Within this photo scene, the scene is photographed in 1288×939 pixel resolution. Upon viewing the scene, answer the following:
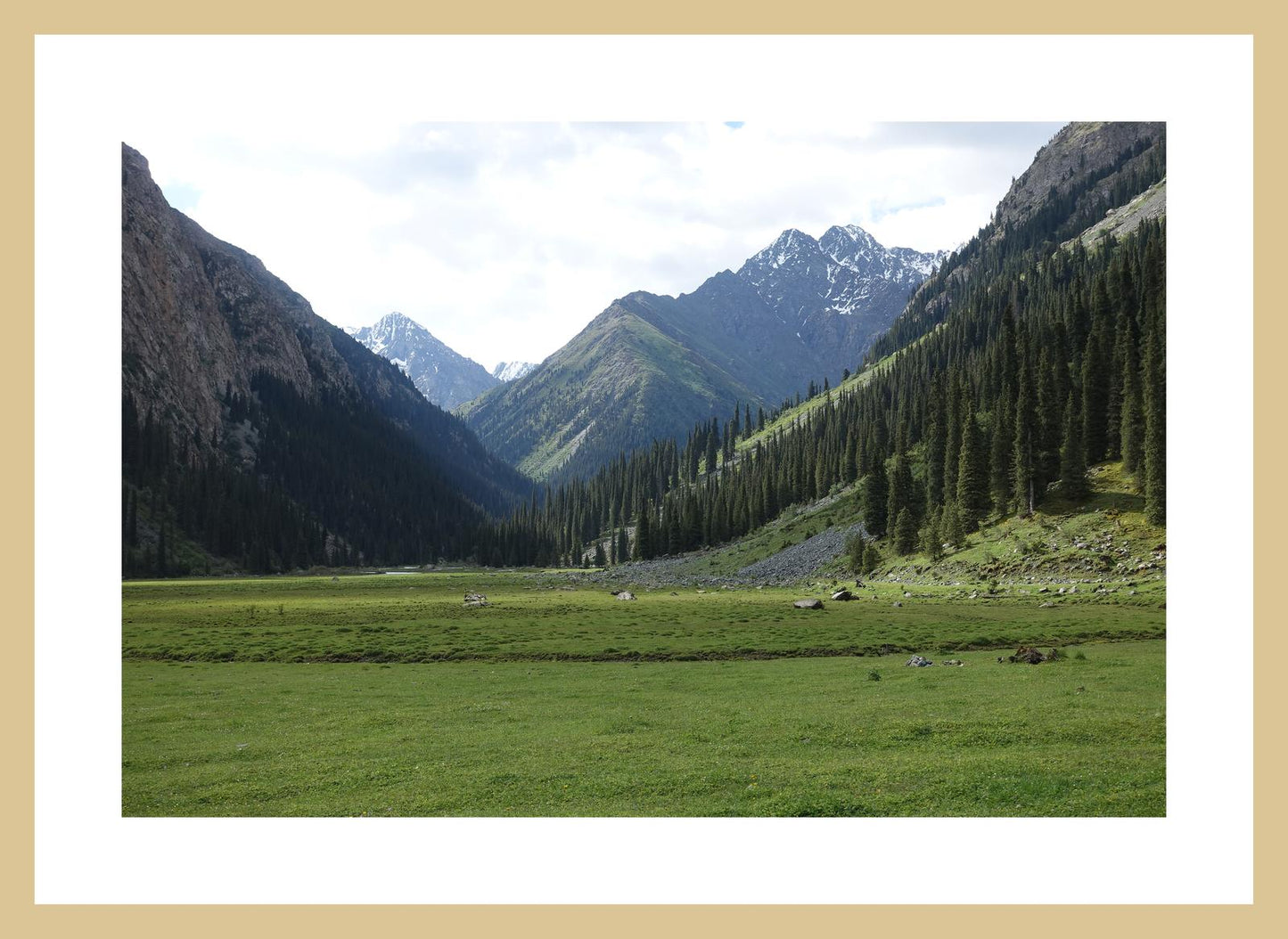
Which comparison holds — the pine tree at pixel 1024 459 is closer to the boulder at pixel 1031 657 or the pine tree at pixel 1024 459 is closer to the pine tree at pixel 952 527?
the pine tree at pixel 952 527

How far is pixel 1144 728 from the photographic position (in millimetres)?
16641

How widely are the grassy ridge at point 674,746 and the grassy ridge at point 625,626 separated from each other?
28.9 ft

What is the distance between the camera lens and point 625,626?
46812 mm

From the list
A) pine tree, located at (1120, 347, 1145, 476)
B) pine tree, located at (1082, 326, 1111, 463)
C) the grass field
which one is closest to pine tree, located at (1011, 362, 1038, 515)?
pine tree, located at (1082, 326, 1111, 463)

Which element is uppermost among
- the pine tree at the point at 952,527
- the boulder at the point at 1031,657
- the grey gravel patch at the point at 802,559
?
the pine tree at the point at 952,527

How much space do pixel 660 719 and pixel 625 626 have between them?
2662cm

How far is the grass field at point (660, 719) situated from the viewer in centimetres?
1401

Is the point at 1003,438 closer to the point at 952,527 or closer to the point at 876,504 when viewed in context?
the point at 952,527

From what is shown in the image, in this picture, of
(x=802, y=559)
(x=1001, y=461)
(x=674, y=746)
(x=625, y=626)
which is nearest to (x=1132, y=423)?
(x=1001, y=461)

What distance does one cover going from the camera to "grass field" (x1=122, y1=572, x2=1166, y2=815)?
14.0 metres

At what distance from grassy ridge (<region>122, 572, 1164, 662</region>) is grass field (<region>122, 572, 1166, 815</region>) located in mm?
309

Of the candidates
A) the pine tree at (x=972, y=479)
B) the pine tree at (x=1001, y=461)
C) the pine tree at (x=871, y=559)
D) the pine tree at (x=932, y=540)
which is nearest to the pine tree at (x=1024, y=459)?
the pine tree at (x=1001, y=461)
